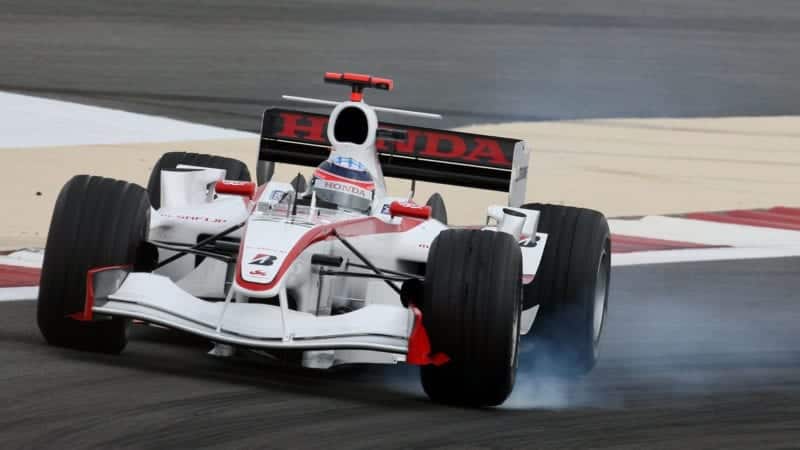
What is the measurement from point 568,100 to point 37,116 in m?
7.14

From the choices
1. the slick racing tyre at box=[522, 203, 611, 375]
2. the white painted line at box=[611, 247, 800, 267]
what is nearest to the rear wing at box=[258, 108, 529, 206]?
the slick racing tyre at box=[522, 203, 611, 375]

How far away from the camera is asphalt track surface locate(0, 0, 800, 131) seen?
71.9ft

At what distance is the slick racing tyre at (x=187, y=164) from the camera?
11320mm

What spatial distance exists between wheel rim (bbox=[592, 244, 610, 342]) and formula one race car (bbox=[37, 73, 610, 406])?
0.01 meters

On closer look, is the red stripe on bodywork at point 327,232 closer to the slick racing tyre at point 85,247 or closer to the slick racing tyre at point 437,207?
the slick racing tyre at point 85,247

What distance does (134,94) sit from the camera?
21031 millimetres

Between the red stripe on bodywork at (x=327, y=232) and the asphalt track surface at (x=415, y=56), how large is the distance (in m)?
9.54

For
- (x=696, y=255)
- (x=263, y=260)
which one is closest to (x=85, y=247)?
(x=263, y=260)

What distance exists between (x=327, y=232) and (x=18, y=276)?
3282 millimetres

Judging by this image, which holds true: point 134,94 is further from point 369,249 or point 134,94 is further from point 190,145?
point 369,249

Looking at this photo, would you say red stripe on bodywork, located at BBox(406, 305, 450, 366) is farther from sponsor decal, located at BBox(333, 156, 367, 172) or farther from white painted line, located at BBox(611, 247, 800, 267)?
white painted line, located at BBox(611, 247, 800, 267)

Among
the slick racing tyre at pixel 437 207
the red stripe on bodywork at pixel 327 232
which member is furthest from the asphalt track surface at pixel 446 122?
the slick racing tyre at pixel 437 207

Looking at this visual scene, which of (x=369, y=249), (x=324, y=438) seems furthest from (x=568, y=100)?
(x=324, y=438)

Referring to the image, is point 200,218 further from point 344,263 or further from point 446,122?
point 446,122
